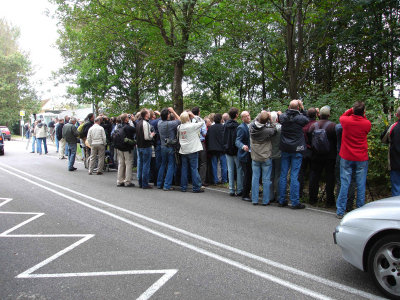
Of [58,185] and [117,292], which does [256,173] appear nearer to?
[117,292]

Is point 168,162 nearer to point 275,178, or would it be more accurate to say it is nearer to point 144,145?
point 144,145

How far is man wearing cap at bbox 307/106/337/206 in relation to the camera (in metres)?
7.03

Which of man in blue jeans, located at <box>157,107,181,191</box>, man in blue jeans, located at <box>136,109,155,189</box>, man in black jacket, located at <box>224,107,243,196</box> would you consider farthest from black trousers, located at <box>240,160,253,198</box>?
man in blue jeans, located at <box>136,109,155,189</box>

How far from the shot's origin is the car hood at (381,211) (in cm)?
342

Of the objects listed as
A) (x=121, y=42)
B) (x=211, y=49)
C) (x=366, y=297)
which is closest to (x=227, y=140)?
(x=366, y=297)

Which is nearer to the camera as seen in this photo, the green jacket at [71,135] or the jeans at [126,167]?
the jeans at [126,167]

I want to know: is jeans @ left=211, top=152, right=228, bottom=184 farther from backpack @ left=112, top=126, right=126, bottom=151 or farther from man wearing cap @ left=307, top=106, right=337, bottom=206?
man wearing cap @ left=307, top=106, right=337, bottom=206

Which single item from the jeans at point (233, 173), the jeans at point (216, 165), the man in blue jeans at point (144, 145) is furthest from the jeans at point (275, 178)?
the man in blue jeans at point (144, 145)

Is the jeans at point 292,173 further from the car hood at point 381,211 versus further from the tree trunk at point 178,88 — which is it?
the tree trunk at point 178,88

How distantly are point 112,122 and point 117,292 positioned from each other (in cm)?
1048

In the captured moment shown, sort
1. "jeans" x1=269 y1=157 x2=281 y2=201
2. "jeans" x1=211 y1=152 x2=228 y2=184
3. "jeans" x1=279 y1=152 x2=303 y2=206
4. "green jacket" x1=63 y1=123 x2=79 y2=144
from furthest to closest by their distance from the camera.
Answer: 1. "green jacket" x1=63 y1=123 x2=79 y2=144
2. "jeans" x1=211 y1=152 x2=228 y2=184
3. "jeans" x1=269 y1=157 x2=281 y2=201
4. "jeans" x1=279 y1=152 x2=303 y2=206

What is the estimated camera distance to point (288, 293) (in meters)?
3.50

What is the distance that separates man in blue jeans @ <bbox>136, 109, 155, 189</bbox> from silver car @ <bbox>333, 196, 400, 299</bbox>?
6.44 m

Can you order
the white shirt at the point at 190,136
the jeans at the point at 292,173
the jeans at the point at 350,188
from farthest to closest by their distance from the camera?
the white shirt at the point at 190,136 → the jeans at the point at 292,173 → the jeans at the point at 350,188
